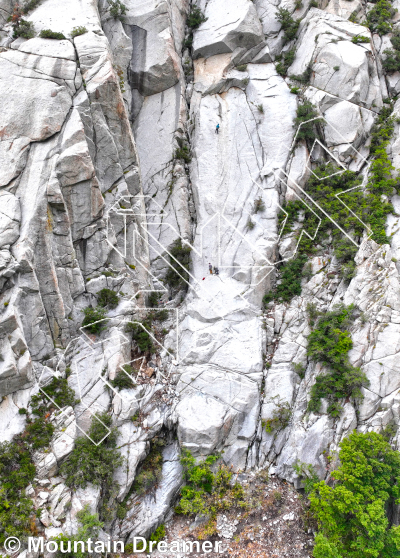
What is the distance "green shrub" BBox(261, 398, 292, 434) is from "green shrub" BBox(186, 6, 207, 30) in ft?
89.8

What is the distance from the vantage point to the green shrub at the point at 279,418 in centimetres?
1761

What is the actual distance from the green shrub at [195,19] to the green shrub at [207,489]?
29125mm

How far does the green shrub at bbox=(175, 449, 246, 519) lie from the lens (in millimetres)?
16031

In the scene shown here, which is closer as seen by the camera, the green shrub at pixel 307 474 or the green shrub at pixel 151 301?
the green shrub at pixel 307 474

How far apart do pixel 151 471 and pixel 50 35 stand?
22686mm

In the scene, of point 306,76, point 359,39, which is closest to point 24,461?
point 306,76

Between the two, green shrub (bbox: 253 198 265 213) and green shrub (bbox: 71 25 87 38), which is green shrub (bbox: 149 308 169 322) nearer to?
green shrub (bbox: 253 198 265 213)

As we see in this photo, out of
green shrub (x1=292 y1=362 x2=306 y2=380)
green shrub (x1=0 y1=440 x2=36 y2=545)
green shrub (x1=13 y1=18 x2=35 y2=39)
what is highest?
green shrub (x1=13 y1=18 x2=35 y2=39)

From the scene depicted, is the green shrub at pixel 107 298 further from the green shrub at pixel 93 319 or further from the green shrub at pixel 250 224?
the green shrub at pixel 250 224

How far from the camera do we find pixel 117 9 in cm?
2428

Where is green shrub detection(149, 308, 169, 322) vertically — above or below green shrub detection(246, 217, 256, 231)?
below

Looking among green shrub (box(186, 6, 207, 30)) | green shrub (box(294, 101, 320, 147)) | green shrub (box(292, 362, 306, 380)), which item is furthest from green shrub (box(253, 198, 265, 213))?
green shrub (box(186, 6, 207, 30))

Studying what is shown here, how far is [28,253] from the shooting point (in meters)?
16.5

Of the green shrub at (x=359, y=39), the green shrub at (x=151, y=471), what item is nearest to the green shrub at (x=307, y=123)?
the green shrub at (x=359, y=39)
